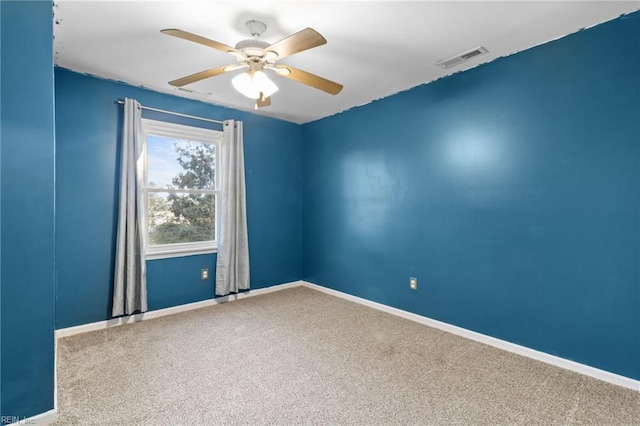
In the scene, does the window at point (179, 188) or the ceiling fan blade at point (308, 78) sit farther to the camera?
the window at point (179, 188)

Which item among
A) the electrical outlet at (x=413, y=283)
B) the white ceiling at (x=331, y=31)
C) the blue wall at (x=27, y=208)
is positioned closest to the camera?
the blue wall at (x=27, y=208)

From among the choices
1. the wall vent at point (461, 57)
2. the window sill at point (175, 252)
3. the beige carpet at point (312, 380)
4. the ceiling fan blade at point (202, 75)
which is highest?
the wall vent at point (461, 57)

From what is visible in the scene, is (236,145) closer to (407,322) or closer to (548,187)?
(407,322)

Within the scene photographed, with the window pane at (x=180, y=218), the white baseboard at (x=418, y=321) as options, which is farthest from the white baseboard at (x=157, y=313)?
the window pane at (x=180, y=218)

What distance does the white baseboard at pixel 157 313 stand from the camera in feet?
9.73

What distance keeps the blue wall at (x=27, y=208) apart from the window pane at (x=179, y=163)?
1.83m

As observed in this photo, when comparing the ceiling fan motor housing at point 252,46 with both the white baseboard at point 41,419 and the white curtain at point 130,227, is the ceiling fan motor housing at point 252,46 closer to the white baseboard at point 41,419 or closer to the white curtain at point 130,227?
the white curtain at point 130,227

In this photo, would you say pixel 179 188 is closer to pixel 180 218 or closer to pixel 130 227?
pixel 180 218

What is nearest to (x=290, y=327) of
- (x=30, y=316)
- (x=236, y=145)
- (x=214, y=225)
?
(x=214, y=225)

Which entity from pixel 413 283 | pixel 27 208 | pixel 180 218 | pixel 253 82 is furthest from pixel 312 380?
pixel 180 218

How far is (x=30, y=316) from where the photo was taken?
1.69m

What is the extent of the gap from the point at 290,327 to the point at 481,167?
2.36 m

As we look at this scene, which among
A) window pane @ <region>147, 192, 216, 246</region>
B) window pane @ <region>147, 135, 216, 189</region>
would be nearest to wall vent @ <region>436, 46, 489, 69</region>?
window pane @ <region>147, 135, 216, 189</region>

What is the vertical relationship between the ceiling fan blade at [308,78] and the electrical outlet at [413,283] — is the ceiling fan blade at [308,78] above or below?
above
